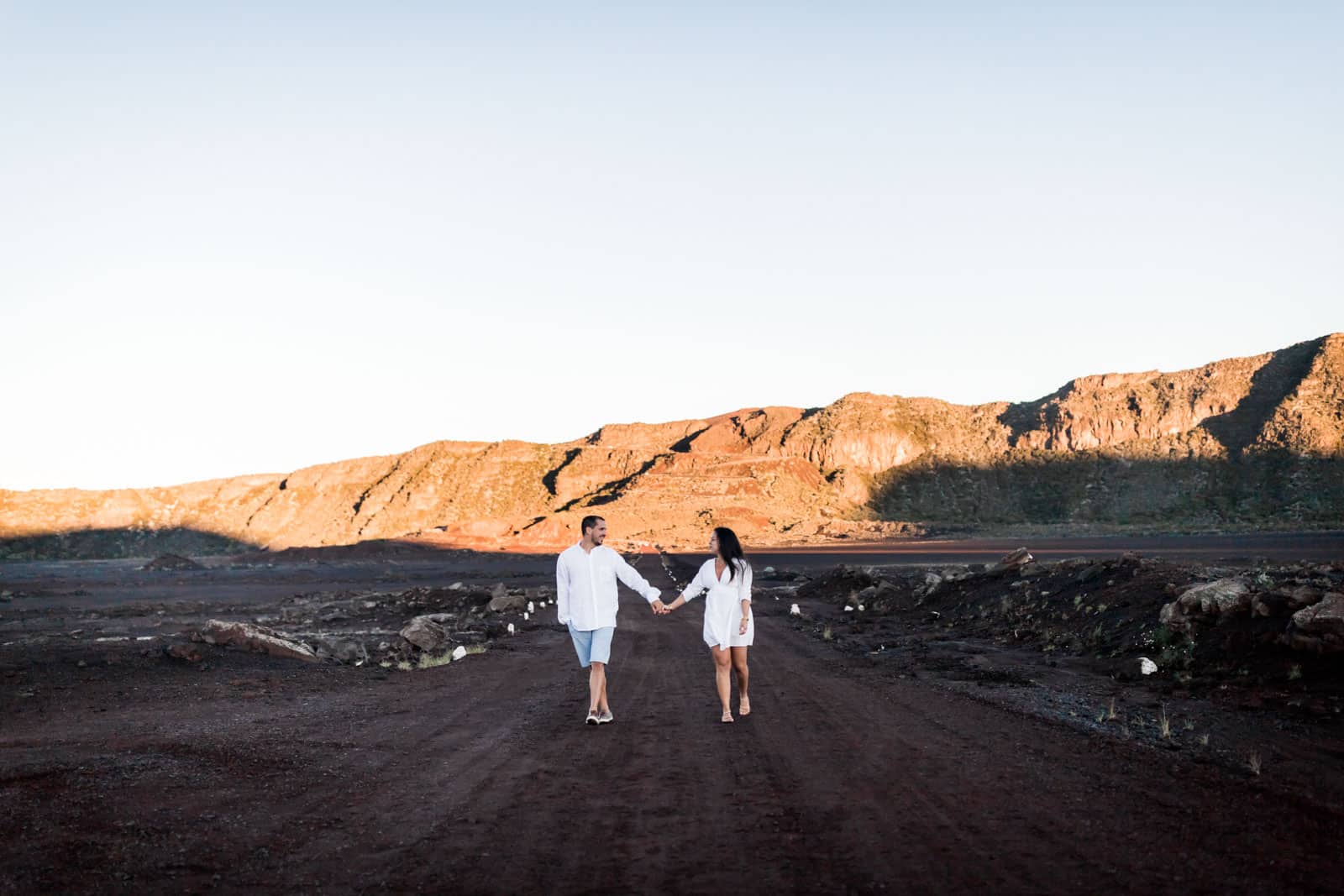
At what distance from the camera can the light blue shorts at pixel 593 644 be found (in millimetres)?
9469

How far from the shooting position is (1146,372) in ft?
417

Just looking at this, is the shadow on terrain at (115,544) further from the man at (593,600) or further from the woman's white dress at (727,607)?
the woman's white dress at (727,607)

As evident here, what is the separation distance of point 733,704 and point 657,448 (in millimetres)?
119691

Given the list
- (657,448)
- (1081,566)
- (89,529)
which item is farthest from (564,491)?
(1081,566)

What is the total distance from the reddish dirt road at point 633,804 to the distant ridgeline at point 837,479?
72605mm

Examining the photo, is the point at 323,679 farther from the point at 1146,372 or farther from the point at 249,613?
the point at 1146,372

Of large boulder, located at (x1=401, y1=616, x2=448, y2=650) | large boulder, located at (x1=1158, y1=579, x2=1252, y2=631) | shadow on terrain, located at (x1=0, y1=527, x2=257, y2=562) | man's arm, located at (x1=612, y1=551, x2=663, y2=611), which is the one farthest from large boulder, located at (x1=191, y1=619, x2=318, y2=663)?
shadow on terrain, located at (x1=0, y1=527, x2=257, y2=562)

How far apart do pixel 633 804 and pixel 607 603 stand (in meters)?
3.29

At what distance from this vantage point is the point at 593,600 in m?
9.45

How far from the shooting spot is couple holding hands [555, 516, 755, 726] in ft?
31.0

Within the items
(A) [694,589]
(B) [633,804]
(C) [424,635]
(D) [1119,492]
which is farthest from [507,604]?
(D) [1119,492]

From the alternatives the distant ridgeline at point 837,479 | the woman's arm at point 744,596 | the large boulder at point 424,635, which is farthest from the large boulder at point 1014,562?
the distant ridgeline at point 837,479

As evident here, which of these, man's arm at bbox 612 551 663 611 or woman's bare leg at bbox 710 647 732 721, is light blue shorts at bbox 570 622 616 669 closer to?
man's arm at bbox 612 551 663 611

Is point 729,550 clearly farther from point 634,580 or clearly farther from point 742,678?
point 742,678
